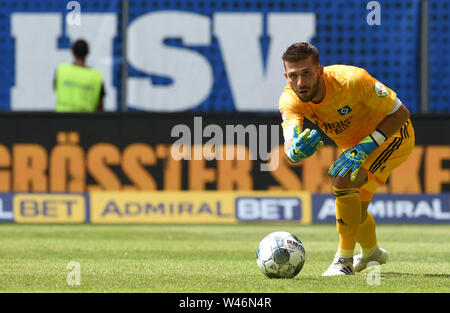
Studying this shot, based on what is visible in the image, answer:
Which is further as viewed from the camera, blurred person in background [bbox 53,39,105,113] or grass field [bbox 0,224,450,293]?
blurred person in background [bbox 53,39,105,113]

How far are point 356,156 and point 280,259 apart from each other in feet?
3.32

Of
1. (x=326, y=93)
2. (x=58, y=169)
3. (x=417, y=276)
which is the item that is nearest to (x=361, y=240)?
(x=417, y=276)

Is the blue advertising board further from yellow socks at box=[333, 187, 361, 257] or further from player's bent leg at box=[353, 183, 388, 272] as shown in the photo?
yellow socks at box=[333, 187, 361, 257]

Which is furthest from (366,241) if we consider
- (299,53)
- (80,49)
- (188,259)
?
(80,49)

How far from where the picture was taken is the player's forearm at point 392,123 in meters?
7.64

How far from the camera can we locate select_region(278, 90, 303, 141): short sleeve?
744 centimetres

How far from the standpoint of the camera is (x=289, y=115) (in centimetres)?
755

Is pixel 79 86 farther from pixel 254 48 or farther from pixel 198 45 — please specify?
pixel 254 48

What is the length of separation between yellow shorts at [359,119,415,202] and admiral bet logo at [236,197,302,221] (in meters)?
6.69

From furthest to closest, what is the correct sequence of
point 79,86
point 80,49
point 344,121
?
point 79,86 → point 80,49 → point 344,121

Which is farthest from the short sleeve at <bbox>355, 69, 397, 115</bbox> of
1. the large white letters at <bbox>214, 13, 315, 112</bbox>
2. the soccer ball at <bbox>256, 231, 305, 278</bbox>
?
the large white letters at <bbox>214, 13, 315, 112</bbox>

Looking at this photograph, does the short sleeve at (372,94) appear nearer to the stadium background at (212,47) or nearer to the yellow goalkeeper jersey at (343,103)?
the yellow goalkeeper jersey at (343,103)

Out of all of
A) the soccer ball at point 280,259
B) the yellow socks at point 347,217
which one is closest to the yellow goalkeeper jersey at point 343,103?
the yellow socks at point 347,217

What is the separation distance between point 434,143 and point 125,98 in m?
5.55
